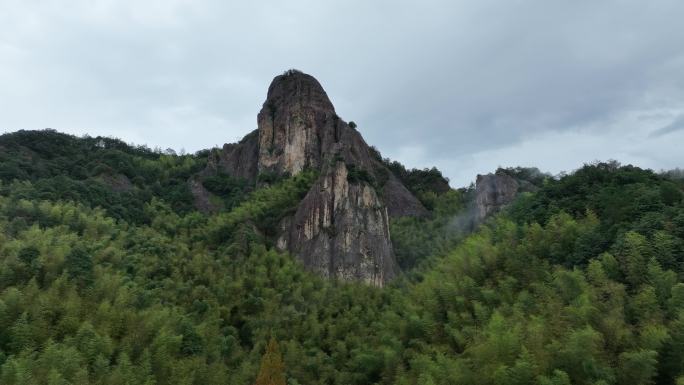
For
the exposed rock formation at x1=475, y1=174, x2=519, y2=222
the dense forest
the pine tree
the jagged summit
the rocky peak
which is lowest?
the pine tree

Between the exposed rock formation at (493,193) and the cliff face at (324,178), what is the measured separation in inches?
273

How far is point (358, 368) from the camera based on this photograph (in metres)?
20.8

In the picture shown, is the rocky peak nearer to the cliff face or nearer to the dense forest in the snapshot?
the cliff face

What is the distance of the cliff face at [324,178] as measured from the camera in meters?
37.0

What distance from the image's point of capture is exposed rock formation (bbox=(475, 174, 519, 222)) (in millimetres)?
46188

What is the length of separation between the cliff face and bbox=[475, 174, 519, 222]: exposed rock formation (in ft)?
22.8

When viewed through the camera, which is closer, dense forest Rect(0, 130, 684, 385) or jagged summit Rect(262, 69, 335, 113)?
dense forest Rect(0, 130, 684, 385)

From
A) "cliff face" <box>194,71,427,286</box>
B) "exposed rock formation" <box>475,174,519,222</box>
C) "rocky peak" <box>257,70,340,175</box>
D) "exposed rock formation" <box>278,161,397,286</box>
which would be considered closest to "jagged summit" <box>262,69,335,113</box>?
"rocky peak" <box>257,70,340,175</box>

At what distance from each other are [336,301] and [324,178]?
1285cm

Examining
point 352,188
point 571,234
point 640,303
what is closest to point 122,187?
point 352,188

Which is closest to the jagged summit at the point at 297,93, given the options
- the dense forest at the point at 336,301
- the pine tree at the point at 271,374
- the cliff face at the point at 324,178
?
the cliff face at the point at 324,178

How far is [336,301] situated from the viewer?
3086 cm

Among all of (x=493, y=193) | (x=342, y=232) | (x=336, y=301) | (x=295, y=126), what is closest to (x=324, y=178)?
(x=342, y=232)

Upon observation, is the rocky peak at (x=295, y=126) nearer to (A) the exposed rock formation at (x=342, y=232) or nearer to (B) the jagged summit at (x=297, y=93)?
(B) the jagged summit at (x=297, y=93)
